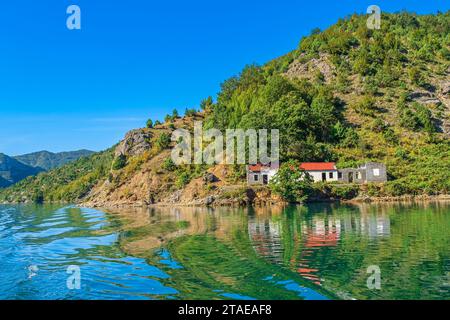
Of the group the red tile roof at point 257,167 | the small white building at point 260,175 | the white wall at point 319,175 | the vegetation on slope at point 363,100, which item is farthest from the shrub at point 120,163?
the white wall at point 319,175

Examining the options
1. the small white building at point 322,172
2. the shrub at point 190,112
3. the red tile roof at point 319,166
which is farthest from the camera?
the shrub at point 190,112

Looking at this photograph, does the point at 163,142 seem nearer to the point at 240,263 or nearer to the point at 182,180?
the point at 182,180

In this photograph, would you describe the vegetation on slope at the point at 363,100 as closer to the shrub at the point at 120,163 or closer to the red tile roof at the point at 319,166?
the red tile roof at the point at 319,166

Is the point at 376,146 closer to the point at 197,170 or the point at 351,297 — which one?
the point at 197,170

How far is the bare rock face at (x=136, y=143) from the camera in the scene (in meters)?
112

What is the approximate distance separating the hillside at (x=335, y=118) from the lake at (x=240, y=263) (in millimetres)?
34050

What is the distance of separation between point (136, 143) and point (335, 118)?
55.3 m

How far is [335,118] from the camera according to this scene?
307 feet

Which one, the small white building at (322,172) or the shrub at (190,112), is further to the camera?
the shrub at (190,112)

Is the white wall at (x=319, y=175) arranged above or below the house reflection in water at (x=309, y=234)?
above

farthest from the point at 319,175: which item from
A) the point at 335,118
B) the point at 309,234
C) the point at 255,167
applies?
the point at 309,234

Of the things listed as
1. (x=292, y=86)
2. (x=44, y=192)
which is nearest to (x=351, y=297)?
(x=292, y=86)

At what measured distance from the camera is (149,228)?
3844 cm
